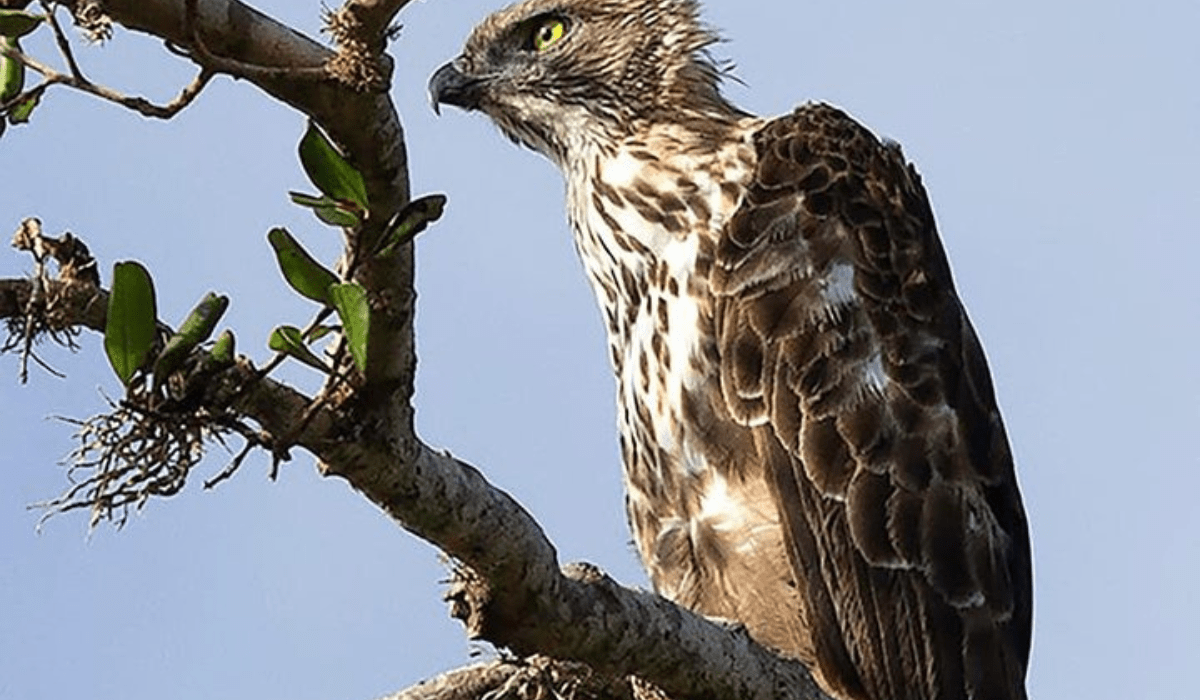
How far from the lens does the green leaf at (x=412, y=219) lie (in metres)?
3.44

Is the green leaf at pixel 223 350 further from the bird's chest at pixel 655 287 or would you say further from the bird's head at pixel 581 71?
the bird's head at pixel 581 71

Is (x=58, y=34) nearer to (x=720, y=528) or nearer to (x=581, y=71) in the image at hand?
(x=720, y=528)

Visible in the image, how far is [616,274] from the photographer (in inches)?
258

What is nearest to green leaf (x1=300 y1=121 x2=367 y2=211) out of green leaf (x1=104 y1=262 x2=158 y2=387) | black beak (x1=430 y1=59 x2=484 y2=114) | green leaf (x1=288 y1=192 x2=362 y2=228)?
green leaf (x1=288 y1=192 x2=362 y2=228)

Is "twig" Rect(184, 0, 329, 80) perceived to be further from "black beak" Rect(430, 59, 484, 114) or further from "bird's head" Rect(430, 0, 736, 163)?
"black beak" Rect(430, 59, 484, 114)

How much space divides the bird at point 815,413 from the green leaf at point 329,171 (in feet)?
8.73

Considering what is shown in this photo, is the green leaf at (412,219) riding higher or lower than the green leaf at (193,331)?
higher

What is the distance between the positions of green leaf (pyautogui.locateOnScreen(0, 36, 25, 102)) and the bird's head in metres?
3.74

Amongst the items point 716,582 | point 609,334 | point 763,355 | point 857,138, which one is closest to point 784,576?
point 716,582

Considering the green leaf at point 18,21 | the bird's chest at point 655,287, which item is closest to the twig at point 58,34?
the green leaf at point 18,21

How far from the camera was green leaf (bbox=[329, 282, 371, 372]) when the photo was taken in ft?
10.9

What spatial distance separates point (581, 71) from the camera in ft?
25.1

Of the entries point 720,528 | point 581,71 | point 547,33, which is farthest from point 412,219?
point 547,33

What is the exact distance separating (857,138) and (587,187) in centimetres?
97
